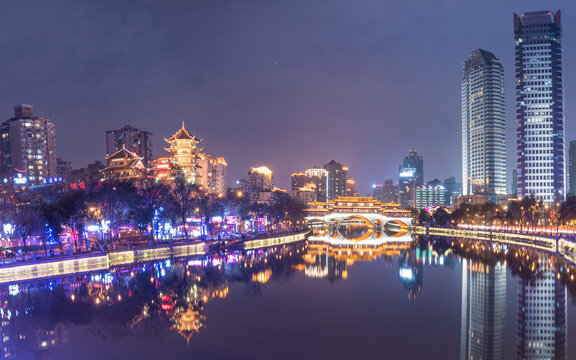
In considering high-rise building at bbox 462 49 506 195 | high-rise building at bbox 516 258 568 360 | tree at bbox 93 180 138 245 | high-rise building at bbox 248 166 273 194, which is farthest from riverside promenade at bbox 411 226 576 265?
high-rise building at bbox 248 166 273 194

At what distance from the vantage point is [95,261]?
3869cm

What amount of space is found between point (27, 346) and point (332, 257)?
38.7 metres

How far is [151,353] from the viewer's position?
19719mm

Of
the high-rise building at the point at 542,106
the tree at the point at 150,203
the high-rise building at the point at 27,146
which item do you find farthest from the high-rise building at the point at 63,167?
the high-rise building at the point at 542,106

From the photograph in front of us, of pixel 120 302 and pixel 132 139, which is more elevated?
pixel 132 139

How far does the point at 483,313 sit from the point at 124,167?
61.4m

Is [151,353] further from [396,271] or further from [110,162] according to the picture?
[110,162]

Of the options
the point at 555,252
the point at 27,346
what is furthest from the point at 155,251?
the point at 555,252

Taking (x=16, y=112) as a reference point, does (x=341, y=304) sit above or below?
below

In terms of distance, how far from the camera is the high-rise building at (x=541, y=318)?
66.0 ft

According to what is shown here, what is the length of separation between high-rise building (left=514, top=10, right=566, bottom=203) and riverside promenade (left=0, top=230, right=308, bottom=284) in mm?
85327

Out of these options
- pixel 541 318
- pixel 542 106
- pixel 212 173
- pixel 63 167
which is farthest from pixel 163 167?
pixel 542 106

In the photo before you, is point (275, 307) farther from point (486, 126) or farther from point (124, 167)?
point (486, 126)

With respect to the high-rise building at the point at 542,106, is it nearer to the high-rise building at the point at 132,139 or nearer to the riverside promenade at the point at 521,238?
the riverside promenade at the point at 521,238
